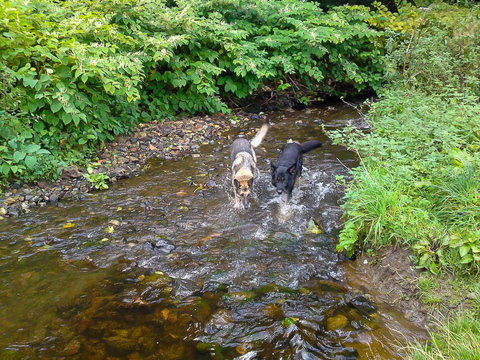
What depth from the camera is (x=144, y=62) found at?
8891mm

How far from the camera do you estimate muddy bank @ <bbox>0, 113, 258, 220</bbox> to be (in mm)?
6267

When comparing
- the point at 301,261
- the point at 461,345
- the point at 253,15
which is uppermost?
the point at 253,15

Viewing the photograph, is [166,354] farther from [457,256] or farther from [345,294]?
[457,256]

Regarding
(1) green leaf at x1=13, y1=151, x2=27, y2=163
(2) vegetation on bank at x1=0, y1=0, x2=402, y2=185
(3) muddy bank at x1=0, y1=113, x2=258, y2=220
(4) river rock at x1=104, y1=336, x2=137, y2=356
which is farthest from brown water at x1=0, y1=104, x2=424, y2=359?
(2) vegetation on bank at x1=0, y1=0, x2=402, y2=185

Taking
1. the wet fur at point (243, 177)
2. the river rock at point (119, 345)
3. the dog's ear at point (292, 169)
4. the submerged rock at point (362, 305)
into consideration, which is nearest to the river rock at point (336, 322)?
the submerged rock at point (362, 305)

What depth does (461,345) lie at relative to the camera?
8.65ft

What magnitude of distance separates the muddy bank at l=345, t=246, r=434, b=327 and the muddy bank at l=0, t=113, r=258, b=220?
517 centimetres

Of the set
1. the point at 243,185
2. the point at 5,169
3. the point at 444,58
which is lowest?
the point at 243,185

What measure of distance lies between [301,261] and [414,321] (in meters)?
1.46

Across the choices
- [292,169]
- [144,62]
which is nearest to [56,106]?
[144,62]

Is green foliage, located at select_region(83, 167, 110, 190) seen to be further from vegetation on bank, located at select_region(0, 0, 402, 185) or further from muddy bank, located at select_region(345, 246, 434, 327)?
muddy bank, located at select_region(345, 246, 434, 327)

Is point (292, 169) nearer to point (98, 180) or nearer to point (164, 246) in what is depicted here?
point (164, 246)

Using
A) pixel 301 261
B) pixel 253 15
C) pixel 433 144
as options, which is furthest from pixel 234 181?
pixel 253 15

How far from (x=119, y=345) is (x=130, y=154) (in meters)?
5.61
